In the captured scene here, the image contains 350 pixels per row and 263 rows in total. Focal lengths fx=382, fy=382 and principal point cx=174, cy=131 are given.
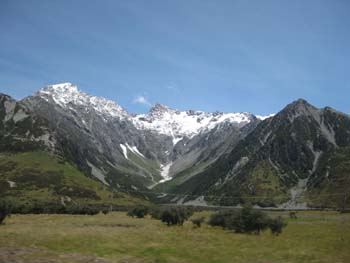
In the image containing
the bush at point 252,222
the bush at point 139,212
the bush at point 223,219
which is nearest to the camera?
the bush at point 252,222

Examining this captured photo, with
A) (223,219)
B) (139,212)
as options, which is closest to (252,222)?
(223,219)

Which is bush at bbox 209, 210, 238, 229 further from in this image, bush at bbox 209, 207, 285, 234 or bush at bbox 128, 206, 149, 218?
bush at bbox 128, 206, 149, 218

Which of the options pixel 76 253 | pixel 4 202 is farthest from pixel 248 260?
pixel 4 202

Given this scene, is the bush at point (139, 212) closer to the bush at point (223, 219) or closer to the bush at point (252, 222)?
the bush at point (223, 219)

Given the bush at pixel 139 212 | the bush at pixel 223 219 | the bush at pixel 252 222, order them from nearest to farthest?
the bush at pixel 252 222 → the bush at pixel 223 219 → the bush at pixel 139 212

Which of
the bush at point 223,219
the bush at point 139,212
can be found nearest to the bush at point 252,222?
the bush at point 223,219

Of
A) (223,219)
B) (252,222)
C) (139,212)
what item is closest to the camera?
(252,222)

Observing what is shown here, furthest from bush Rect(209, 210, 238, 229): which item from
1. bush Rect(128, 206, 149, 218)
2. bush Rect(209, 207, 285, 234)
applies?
bush Rect(128, 206, 149, 218)

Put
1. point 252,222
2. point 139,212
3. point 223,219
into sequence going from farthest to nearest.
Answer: point 139,212 < point 223,219 < point 252,222

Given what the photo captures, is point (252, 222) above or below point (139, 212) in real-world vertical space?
above

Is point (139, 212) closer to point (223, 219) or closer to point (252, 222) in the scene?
point (223, 219)

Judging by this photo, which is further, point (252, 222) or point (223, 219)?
point (223, 219)

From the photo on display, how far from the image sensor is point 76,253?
4038 cm

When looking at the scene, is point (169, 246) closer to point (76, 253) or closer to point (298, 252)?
point (76, 253)
